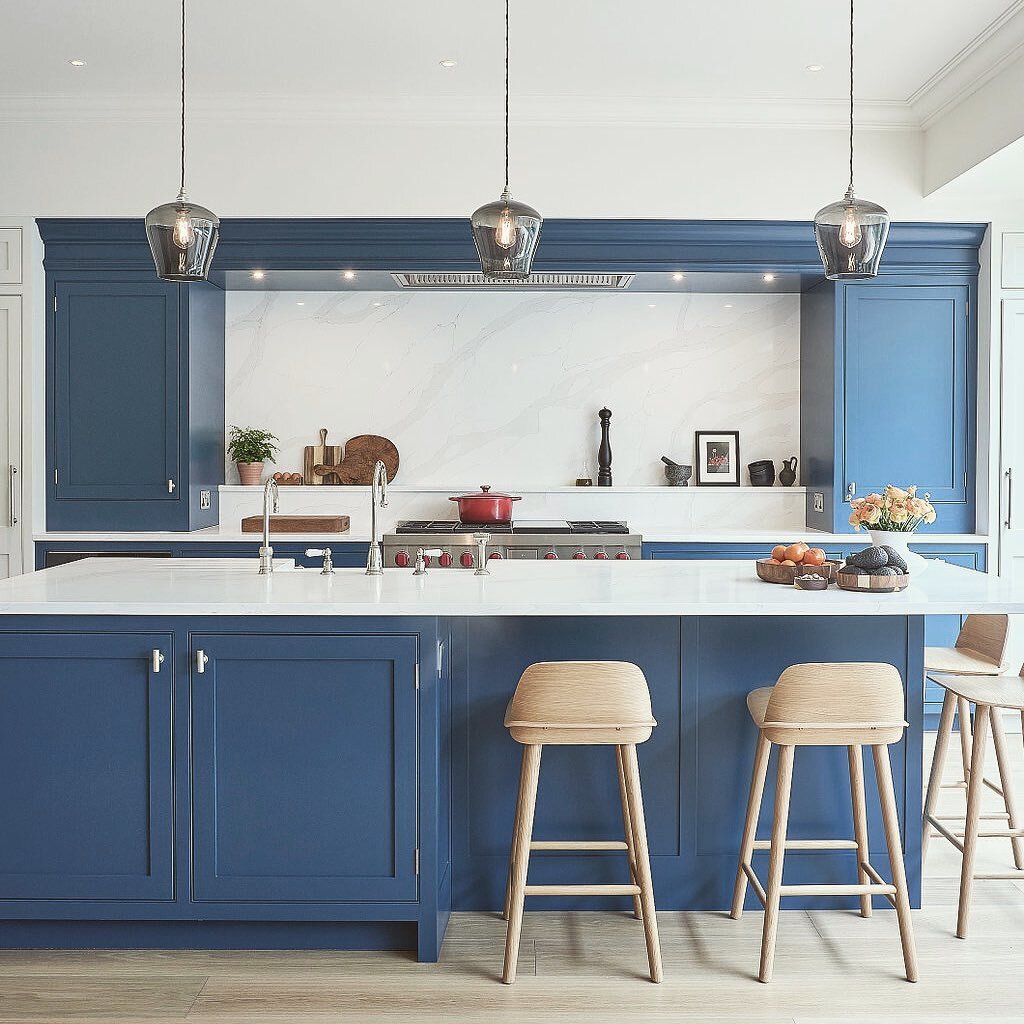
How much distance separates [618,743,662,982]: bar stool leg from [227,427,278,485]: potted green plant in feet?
11.1

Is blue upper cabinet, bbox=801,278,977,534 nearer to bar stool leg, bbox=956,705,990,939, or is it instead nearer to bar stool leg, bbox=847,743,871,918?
bar stool leg, bbox=956,705,990,939

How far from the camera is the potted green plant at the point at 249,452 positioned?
5414mm

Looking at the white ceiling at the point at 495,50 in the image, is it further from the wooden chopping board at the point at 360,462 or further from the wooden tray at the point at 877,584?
the wooden tray at the point at 877,584

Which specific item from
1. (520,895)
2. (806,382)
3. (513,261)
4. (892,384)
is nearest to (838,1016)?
(520,895)

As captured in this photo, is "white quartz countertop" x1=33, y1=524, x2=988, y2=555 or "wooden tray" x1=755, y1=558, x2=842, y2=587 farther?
"white quartz countertop" x1=33, y1=524, x2=988, y2=555

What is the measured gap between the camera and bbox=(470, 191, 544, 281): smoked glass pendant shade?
8.74ft

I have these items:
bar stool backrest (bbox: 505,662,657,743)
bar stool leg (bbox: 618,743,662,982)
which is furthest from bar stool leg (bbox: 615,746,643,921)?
bar stool backrest (bbox: 505,662,657,743)

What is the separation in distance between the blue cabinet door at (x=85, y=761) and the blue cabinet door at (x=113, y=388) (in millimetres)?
2413

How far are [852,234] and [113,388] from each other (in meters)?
3.51

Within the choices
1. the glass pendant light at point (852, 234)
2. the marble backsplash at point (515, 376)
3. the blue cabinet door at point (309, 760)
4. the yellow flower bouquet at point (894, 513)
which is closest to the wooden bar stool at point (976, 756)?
the yellow flower bouquet at point (894, 513)

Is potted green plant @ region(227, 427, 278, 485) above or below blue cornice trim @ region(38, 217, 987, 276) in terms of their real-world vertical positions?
below

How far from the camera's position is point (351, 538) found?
4875 mm

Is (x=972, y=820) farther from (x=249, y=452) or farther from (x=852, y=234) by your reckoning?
(x=249, y=452)

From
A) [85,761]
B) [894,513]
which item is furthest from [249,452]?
[894,513]
